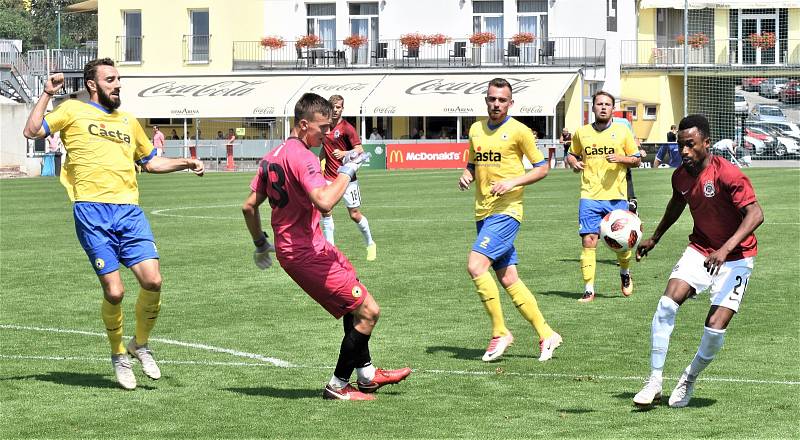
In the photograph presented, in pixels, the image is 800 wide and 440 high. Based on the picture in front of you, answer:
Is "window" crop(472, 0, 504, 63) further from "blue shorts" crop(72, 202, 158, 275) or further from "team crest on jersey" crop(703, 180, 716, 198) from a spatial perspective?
"team crest on jersey" crop(703, 180, 716, 198)

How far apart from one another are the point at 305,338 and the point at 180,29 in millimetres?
56341

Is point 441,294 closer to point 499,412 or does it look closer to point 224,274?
point 224,274

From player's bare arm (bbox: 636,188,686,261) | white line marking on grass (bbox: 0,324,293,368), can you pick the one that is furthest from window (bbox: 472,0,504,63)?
player's bare arm (bbox: 636,188,686,261)

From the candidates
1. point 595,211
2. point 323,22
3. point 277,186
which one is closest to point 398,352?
point 277,186

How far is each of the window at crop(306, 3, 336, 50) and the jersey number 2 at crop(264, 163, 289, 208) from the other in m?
57.9

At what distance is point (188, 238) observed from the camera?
23.2m

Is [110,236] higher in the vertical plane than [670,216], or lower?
lower

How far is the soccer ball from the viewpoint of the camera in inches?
543

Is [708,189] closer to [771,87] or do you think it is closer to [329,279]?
[329,279]

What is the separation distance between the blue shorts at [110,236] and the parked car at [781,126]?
5171 centimetres

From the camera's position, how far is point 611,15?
62906 mm

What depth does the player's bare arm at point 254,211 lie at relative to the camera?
9266mm

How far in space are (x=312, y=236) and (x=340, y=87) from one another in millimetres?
53560

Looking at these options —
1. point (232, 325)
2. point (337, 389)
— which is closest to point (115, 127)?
point (337, 389)
